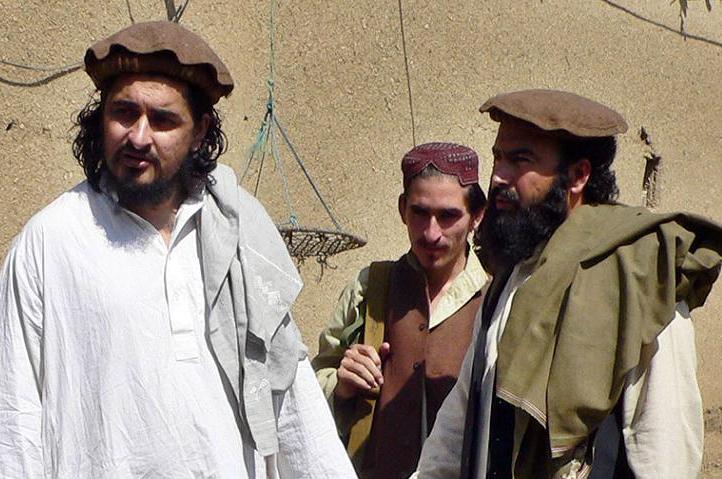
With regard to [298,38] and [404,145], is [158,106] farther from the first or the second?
[404,145]

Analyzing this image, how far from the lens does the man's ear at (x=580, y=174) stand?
3.60 meters

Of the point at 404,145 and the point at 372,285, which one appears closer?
the point at 372,285

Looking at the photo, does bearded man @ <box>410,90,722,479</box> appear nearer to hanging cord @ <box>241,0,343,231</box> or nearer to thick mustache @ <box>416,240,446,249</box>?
thick mustache @ <box>416,240,446,249</box>

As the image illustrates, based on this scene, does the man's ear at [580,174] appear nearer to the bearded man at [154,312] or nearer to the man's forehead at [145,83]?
the bearded man at [154,312]

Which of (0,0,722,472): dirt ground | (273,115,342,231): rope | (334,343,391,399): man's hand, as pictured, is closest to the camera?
(334,343,391,399): man's hand

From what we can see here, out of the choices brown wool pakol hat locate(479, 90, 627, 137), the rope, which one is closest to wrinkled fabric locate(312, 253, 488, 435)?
brown wool pakol hat locate(479, 90, 627, 137)

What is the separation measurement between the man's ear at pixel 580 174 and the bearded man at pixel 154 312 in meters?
0.79

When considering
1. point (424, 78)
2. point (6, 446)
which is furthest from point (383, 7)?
point (6, 446)

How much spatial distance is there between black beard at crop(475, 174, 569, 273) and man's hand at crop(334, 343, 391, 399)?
1.89 ft

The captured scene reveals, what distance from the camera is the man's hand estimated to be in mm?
3922

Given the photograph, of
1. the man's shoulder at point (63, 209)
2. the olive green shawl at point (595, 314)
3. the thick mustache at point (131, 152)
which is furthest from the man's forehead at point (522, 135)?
the man's shoulder at point (63, 209)

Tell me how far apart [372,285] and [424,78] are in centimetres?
289

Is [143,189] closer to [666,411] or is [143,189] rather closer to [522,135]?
[522,135]

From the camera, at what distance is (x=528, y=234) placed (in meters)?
3.53
